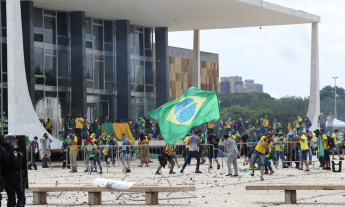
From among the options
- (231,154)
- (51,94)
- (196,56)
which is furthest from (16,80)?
(196,56)

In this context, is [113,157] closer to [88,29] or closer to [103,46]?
[88,29]

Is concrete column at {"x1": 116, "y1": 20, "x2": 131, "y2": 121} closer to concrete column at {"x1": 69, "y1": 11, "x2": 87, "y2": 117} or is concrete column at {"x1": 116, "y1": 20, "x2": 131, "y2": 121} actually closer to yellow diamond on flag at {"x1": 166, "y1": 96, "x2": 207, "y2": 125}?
concrete column at {"x1": 69, "y1": 11, "x2": 87, "y2": 117}

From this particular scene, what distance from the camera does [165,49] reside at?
42219mm

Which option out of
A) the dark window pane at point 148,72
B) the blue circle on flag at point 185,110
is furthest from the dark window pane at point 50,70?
the blue circle on flag at point 185,110

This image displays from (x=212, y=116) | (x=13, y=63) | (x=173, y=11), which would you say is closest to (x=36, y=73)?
(x=13, y=63)

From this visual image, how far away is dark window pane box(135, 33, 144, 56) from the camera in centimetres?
4147

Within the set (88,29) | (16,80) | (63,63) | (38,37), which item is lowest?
(16,80)

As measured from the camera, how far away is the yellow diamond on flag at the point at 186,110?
16.8 metres

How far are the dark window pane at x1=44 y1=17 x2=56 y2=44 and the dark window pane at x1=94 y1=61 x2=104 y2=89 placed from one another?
422 cm

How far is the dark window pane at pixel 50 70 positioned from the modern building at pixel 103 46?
0.21 ft

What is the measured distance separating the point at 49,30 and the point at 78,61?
2.75 meters

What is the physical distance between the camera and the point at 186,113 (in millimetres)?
16984

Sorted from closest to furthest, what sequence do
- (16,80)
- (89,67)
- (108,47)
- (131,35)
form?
(16,80), (89,67), (108,47), (131,35)

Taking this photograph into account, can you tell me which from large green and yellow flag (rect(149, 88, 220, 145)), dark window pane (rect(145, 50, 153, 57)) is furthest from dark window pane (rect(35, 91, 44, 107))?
large green and yellow flag (rect(149, 88, 220, 145))
